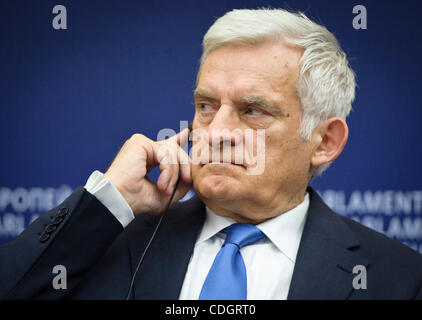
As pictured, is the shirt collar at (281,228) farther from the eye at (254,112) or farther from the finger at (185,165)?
the eye at (254,112)

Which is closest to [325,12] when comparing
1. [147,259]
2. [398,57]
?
[398,57]

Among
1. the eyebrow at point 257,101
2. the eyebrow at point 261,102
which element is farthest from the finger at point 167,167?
the eyebrow at point 261,102

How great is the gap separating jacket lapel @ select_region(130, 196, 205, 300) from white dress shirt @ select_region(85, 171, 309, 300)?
0.14 ft

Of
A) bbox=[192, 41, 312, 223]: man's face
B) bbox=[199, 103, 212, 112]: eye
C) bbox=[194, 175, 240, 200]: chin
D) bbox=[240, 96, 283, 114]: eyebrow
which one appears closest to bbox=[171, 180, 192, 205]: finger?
bbox=[192, 41, 312, 223]: man's face

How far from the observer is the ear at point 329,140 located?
2.04 metres

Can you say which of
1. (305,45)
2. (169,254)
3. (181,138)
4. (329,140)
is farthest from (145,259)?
(305,45)

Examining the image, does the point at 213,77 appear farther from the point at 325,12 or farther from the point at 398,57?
the point at 398,57

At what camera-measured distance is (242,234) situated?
1867 mm

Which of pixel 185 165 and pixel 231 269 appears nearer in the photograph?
pixel 231 269

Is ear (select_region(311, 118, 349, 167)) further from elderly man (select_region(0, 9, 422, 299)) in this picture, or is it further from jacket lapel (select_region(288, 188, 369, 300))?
jacket lapel (select_region(288, 188, 369, 300))

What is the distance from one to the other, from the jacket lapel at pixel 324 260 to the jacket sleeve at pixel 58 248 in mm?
742

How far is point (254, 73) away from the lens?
1.85 m

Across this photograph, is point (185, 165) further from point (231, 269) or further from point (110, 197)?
point (231, 269)

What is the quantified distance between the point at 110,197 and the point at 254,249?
63 centimetres
